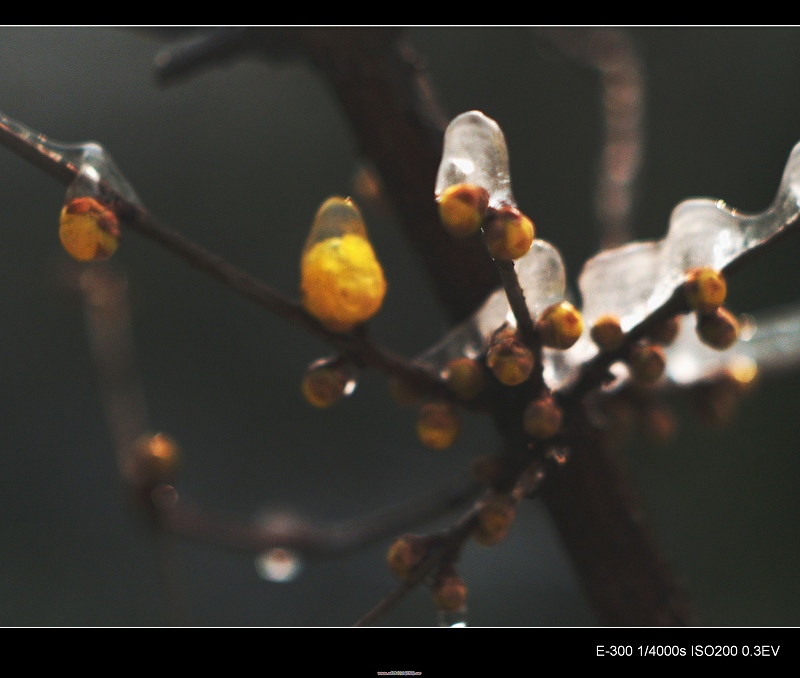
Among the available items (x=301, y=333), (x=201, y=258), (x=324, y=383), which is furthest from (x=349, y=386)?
(x=301, y=333)

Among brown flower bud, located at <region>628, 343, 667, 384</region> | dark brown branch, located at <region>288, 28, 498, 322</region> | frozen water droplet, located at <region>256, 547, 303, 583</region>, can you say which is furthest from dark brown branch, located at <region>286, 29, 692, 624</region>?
frozen water droplet, located at <region>256, 547, 303, 583</region>

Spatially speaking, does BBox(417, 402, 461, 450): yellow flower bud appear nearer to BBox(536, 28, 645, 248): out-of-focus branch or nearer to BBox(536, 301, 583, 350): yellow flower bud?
BBox(536, 301, 583, 350): yellow flower bud

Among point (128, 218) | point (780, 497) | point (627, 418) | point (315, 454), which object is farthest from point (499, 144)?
point (780, 497)

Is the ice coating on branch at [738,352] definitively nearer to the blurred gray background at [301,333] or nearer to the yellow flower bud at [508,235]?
the yellow flower bud at [508,235]

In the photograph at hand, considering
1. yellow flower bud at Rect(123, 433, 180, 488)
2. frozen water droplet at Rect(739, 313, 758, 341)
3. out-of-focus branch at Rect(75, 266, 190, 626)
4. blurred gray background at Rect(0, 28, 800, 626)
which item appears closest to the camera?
frozen water droplet at Rect(739, 313, 758, 341)

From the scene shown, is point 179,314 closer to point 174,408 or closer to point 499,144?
point 174,408

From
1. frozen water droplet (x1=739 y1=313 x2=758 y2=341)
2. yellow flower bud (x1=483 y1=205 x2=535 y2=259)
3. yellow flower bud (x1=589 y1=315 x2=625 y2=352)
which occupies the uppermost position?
frozen water droplet (x1=739 y1=313 x2=758 y2=341)
